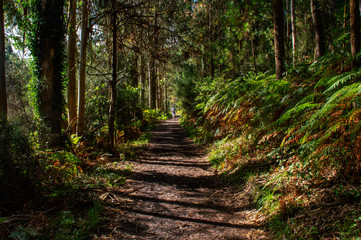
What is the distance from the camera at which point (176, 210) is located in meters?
3.42

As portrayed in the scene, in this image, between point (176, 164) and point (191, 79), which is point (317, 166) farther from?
point (191, 79)

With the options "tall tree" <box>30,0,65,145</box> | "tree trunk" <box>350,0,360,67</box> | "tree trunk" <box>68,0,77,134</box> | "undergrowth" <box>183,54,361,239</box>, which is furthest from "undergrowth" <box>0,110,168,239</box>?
"tree trunk" <box>350,0,360,67</box>

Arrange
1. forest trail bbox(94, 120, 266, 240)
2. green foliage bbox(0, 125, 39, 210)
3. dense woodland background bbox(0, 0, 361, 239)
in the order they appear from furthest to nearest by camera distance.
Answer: green foliage bbox(0, 125, 39, 210), forest trail bbox(94, 120, 266, 240), dense woodland background bbox(0, 0, 361, 239)

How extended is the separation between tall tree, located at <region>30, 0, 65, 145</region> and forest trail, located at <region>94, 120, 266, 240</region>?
335 centimetres

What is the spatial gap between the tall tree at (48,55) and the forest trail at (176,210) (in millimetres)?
3347

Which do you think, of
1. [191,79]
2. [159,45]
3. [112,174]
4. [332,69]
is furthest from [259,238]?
[191,79]

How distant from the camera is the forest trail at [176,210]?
276 centimetres

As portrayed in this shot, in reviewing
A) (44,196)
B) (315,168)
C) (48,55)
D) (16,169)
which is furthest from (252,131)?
(48,55)

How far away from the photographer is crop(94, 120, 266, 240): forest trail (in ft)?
9.05

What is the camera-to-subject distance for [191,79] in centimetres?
1474

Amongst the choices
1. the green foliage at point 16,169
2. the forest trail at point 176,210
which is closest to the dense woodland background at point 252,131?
the green foliage at point 16,169

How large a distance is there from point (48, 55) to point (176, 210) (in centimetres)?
593

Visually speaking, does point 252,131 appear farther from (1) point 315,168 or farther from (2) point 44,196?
(2) point 44,196

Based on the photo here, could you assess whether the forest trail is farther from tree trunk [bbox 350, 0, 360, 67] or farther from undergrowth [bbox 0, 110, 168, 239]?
tree trunk [bbox 350, 0, 360, 67]
